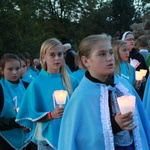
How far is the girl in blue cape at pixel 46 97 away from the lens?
14.3ft

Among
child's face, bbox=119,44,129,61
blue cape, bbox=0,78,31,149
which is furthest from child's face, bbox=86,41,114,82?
child's face, bbox=119,44,129,61

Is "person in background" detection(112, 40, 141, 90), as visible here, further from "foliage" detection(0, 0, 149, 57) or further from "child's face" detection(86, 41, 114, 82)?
"foliage" detection(0, 0, 149, 57)

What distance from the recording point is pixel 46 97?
14.5ft

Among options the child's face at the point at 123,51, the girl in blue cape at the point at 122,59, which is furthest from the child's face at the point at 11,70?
the child's face at the point at 123,51

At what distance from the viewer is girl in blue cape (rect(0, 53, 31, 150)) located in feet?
16.1

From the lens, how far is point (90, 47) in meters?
3.22

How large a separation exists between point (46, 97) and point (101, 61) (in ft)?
4.95

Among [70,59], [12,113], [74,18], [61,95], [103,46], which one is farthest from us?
[74,18]

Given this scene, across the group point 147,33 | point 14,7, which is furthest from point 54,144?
point 14,7

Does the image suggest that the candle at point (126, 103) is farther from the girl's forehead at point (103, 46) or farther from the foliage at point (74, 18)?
the foliage at point (74, 18)

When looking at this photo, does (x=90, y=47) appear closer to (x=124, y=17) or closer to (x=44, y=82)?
(x=44, y=82)

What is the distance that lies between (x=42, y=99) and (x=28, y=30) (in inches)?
1025

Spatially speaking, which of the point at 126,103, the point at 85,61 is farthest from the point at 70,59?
the point at 126,103

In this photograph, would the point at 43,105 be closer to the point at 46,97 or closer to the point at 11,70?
the point at 46,97
